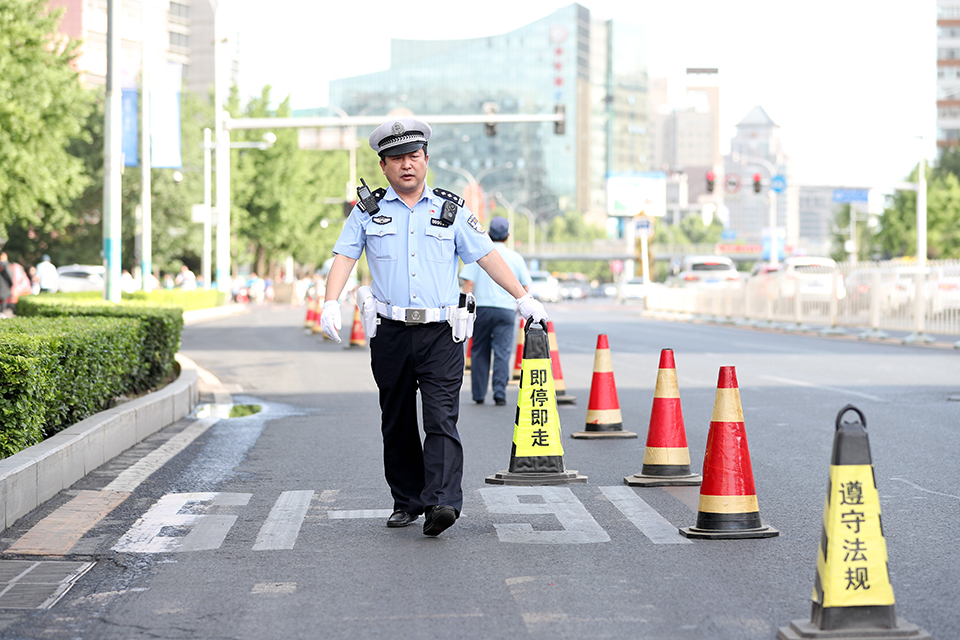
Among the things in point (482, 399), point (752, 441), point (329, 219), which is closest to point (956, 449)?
point (752, 441)

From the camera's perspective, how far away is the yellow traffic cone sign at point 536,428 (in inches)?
291

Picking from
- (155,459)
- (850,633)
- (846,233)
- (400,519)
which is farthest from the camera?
(846,233)

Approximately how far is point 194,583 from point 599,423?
17.5 feet

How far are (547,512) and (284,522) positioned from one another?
1346mm

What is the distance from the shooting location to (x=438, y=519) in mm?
6035

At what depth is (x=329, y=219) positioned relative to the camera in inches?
3083

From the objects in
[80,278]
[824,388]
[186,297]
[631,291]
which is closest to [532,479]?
[824,388]

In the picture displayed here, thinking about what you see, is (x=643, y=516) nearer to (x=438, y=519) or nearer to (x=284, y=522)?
(x=438, y=519)

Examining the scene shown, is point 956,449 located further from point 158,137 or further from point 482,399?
point 158,137

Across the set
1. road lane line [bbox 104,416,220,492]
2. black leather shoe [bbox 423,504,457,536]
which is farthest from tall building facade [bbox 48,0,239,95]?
black leather shoe [bbox 423,504,457,536]

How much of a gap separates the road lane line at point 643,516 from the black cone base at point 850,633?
1681mm

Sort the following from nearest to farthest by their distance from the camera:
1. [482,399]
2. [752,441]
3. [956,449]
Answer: [956,449]
[752,441]
[482,399]

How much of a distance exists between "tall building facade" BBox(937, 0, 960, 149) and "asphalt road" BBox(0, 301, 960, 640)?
135m

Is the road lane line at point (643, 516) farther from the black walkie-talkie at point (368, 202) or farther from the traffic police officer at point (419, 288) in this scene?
the black walkie-talkie at point (368, 202)
